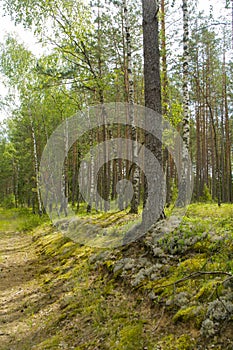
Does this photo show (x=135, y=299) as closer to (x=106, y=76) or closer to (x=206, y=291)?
(x=206, y=291)

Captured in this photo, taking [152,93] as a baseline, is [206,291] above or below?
below

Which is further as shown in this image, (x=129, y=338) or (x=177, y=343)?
(x=129, y=338)

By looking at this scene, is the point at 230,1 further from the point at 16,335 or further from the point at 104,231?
the point at 16,335

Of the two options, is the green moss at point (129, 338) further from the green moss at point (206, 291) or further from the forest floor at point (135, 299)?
the green moss at point (206, 291)

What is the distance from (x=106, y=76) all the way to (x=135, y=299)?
835 cm

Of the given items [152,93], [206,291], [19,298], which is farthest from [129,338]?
[152,93]

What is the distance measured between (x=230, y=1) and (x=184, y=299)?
878 centimetres

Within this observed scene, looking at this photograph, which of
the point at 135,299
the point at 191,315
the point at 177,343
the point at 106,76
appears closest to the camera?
the point at 177,343

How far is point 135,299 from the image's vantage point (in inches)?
199

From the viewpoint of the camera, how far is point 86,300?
5.78 meters

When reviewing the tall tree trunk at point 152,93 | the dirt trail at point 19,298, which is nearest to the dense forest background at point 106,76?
the tall tree trunk at point 152,93

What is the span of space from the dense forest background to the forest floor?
218 centimetres

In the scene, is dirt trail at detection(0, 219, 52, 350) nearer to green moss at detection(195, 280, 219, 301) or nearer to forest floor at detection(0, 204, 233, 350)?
forest floor at detection(0, 204, 233, 350)

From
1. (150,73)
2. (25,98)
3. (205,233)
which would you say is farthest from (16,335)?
(25,98)
